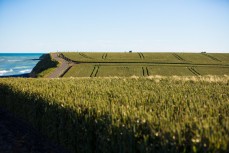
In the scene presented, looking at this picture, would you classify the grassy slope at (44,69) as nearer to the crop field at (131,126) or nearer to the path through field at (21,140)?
the path through field at (21,140)

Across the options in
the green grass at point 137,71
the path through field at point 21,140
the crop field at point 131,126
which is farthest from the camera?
the green grass at point 137,71

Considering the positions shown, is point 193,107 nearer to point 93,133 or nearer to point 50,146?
point 93,133

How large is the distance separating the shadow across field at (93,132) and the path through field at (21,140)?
0.40m

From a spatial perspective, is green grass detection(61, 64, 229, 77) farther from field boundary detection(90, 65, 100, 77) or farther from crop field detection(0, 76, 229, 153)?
crop field detection(0, 76, 229, 153)

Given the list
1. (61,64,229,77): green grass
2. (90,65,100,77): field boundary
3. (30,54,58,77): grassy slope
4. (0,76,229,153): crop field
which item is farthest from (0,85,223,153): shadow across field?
(61,64,229,77): green grass

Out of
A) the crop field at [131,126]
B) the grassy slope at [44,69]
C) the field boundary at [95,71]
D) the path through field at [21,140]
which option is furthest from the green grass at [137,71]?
the crop field at [131,126]

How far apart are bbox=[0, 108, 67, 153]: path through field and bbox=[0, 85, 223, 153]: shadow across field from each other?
403mm

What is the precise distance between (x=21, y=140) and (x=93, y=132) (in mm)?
6421

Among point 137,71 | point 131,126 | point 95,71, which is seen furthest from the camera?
point 95,71

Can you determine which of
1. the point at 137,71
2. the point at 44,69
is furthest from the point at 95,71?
the point at 44,69

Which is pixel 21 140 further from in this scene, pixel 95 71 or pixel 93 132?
pixel 95 71

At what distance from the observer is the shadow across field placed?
8.57 metres

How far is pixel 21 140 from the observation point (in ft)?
55.1

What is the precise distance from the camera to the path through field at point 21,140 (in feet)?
49.9
